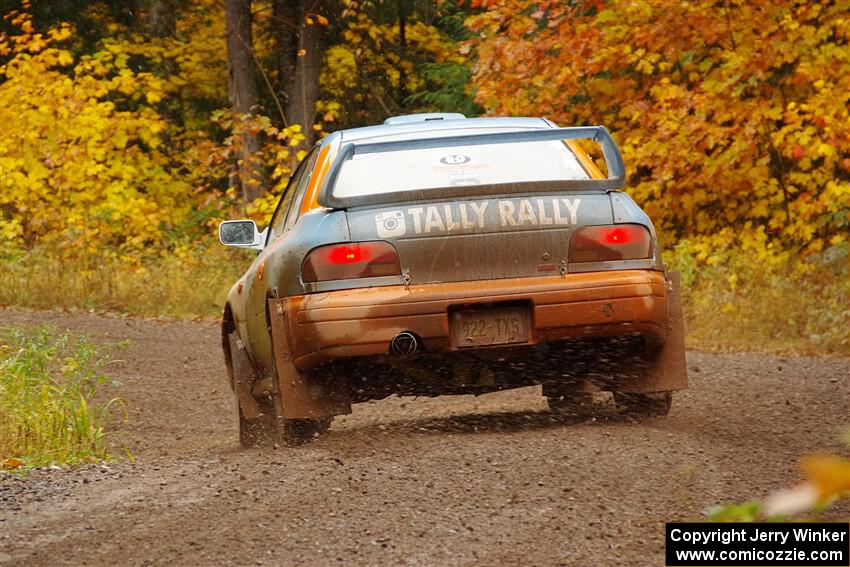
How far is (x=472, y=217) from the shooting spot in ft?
21.2

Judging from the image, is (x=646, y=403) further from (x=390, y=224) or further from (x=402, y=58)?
(x=402, y=58)

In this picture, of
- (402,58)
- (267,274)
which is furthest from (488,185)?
(402,58)

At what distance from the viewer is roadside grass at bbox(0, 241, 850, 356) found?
535 inches

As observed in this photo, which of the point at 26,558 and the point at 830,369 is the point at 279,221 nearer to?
the point at 26,558

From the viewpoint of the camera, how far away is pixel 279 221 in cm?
819

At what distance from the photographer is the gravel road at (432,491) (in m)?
4.47

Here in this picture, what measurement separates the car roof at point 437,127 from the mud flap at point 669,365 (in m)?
1.26

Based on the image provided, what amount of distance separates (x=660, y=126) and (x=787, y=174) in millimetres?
1626

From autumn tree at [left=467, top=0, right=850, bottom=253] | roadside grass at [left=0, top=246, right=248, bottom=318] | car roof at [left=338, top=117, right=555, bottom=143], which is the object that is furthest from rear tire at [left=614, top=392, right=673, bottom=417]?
roadside grass at [left=0, top=246, right=248, bottom=318]

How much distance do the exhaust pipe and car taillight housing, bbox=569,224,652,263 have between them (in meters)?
0.82

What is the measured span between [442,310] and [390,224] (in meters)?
0.46

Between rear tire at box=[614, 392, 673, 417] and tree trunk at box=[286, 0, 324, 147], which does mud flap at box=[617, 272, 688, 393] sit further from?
tree trunk at box=[286, 0, 324, 147]

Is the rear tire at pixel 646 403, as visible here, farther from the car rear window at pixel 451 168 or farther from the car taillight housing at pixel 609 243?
the car rear window at pixel 451 168

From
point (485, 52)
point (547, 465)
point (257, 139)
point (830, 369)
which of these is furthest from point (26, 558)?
point (257, 139)
